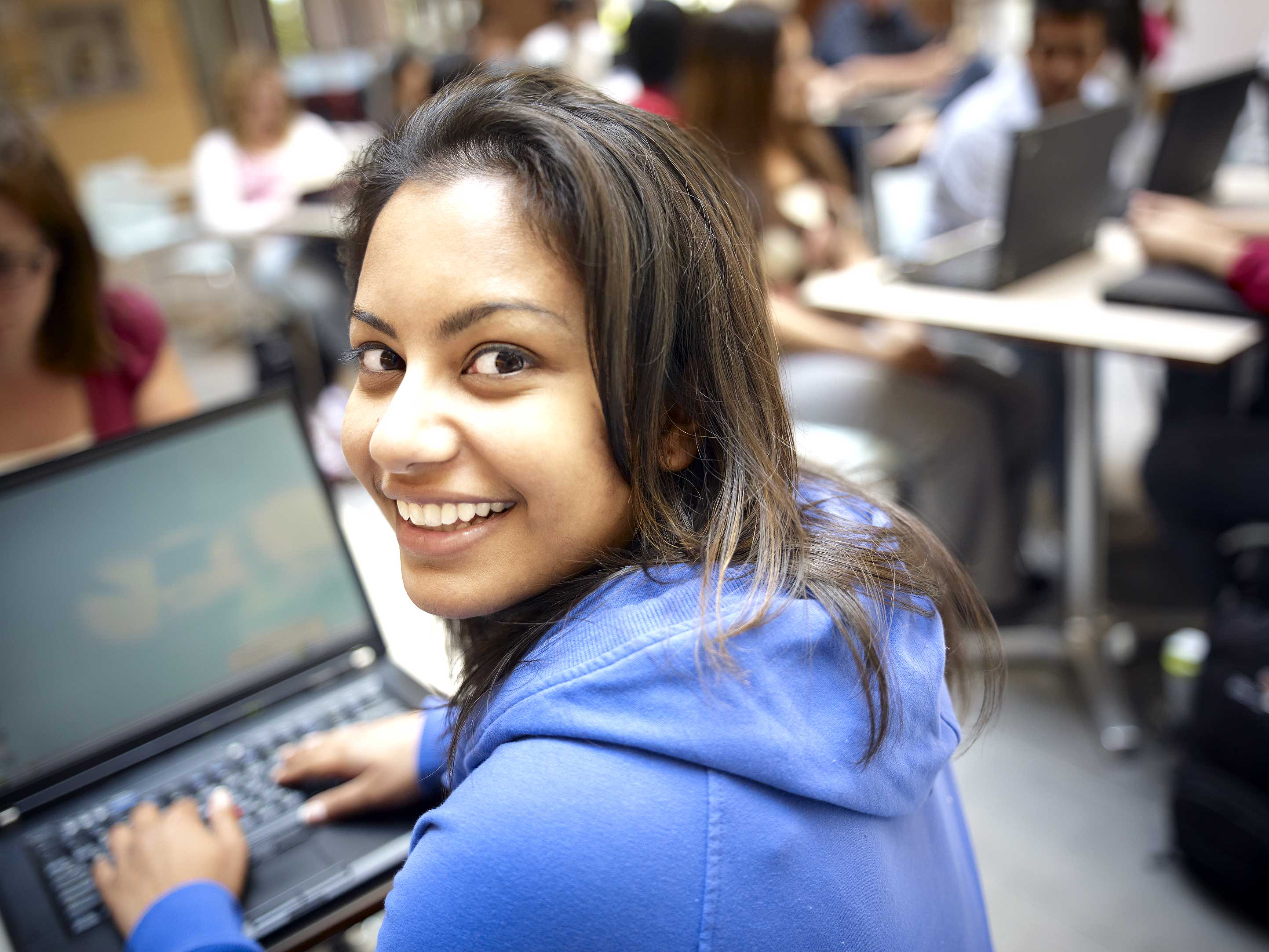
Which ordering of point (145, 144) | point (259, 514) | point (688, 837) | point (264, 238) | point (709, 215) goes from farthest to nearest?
point (145, 144) → point (264, 238) → point (259, 514) → point (709, 215) → point (688, 837)

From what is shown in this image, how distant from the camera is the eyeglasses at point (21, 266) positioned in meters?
1.38

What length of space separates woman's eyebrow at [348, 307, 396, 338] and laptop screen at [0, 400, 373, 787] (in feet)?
1.39

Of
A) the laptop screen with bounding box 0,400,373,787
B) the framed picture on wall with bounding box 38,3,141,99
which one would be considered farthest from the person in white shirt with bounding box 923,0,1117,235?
the framed picture on wall with bounding box 38,3,141,99

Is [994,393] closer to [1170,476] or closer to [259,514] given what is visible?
[1170,476]

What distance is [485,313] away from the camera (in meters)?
0.60

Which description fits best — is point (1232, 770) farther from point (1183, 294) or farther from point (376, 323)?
point (376, 323)

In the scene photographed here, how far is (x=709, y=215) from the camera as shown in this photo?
656 mm

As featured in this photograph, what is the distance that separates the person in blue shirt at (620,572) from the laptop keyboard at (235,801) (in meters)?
0.14

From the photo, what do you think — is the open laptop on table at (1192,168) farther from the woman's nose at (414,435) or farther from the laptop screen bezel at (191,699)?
the woman's nose at (414,435)

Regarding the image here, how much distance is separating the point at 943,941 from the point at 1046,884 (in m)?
1.17

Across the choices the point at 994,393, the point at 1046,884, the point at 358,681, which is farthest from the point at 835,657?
the point at 994,393

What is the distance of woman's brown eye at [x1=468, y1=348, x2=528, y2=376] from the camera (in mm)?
611

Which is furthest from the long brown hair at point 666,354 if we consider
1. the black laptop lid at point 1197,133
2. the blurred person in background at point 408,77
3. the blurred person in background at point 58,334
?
the blurred person in background at point 408,77

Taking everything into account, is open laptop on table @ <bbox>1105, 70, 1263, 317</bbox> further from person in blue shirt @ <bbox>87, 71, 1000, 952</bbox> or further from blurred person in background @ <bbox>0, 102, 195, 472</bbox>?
blurred person in background @ <bbox>0, 102, 195, 472</bbox>
